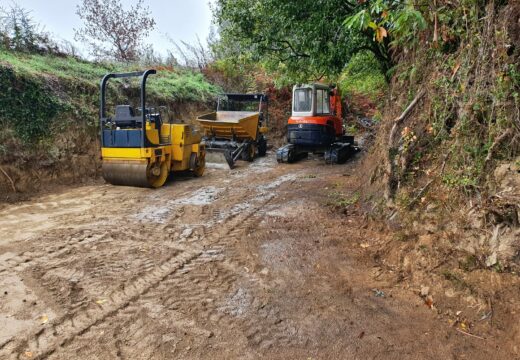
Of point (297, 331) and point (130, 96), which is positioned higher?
point (130, 96)

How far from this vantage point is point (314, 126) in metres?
11.6

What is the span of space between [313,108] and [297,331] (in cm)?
924

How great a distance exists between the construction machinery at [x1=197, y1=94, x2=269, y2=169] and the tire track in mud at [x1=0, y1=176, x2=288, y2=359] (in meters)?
7.13

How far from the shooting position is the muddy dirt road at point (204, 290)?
2.86 meters

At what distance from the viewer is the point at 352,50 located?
7516 mm

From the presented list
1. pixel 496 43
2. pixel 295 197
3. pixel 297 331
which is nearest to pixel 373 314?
pixel 297 331

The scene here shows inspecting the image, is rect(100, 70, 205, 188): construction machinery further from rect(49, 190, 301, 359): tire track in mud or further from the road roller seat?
rect(49, 190, 301, 359): tire track in mud

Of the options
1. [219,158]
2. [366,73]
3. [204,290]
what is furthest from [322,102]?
[204,290]

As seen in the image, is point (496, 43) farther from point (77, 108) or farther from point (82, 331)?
point (77, 108)

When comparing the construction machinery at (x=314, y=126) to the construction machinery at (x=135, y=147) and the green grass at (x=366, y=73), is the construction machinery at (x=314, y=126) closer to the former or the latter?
the green grass at (x=366, y=73)

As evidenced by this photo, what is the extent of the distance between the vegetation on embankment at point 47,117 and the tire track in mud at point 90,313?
423 centimetres

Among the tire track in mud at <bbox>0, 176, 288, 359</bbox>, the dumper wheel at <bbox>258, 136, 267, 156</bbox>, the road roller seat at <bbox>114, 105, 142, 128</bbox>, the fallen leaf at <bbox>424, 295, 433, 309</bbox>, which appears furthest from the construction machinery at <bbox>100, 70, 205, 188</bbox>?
the fallen leaf at <bbox>424, 295, 433, 309</bbox>

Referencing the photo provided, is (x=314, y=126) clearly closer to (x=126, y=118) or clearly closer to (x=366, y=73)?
(x=366, y=73)

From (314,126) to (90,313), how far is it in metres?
9.28
